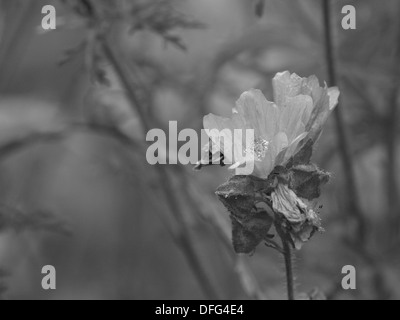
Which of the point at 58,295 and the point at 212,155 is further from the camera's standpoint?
the point at 58,295

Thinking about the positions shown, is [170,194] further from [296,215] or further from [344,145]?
[296,215]

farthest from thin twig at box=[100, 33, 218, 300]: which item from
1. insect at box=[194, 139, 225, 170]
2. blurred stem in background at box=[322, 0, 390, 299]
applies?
insect at box=[194, 139, 225, 170]

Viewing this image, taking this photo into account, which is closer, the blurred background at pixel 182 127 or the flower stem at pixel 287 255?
the flower stem at pixel 287 255

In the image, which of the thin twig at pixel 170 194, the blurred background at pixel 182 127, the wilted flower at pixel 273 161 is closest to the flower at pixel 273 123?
the wilted flower at pixel 273 161

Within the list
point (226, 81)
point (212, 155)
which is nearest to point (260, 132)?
point (212, 155)

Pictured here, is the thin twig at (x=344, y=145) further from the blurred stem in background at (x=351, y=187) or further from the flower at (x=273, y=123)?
the flower at (x=273, y=123)

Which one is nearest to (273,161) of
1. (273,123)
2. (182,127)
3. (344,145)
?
(273,123)

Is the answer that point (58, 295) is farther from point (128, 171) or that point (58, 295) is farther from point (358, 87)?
point (358, 87)
